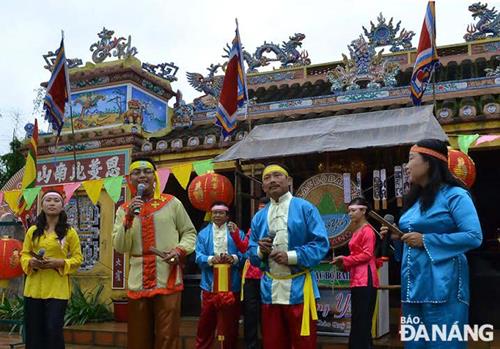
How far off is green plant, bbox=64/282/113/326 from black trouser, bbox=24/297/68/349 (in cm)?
319

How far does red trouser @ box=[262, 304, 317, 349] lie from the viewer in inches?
148

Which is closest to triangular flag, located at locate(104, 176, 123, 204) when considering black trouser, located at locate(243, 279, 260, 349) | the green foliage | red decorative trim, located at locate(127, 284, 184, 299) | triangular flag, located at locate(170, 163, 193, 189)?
triangular flag, located at locate(170, 163, 193, 189)

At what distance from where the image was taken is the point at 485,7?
8758 mm

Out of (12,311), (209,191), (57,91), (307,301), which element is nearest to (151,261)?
(307,301)

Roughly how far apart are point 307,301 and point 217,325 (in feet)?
5.72

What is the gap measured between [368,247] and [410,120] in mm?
1472

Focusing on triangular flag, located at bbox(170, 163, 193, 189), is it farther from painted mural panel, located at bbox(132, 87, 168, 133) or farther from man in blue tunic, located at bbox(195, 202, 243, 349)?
painted mural panel, located at bbox(132, 87, 168, 133)

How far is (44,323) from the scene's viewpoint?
4496 millimetres

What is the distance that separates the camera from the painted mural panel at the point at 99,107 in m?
9.27

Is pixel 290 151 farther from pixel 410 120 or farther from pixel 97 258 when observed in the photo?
pixel 97 258

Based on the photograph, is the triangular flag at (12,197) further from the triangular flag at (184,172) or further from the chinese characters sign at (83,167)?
the triangular flag at (184,172)

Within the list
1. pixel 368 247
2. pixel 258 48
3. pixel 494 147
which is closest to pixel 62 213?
pixel 368 247

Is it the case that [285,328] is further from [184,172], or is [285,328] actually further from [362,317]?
[184,172]

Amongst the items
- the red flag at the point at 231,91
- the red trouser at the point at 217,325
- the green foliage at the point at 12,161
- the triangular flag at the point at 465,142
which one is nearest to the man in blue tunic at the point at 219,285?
the red trouser at the point at 217,325
